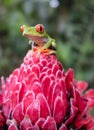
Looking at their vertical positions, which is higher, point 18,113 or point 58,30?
point 18,113

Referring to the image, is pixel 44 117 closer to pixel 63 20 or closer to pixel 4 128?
pixel 4 128

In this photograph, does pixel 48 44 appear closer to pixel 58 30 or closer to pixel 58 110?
pixel 58 110

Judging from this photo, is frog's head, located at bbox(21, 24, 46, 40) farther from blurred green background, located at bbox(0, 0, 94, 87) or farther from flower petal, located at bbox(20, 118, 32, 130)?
blurred green background, located at bbox(0, 0, 94, 87)

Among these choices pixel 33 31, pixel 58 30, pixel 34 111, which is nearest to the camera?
pixel 34 111

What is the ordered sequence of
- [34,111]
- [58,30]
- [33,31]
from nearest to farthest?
[34,111] → [33,31] → [58,30]

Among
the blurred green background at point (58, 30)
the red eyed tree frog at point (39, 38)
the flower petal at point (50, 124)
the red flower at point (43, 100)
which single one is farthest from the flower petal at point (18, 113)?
the blurred green background at point (58, 30)

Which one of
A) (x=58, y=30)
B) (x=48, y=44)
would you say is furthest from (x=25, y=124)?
(x=58, y=30)

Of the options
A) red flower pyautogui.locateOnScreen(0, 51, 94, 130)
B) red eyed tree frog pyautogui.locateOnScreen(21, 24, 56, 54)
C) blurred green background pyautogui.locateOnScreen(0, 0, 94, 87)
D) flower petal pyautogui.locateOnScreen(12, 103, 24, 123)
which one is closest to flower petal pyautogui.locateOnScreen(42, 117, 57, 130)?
red flower pyautogui.locateOnScreen(0, 51, 94, 130)
